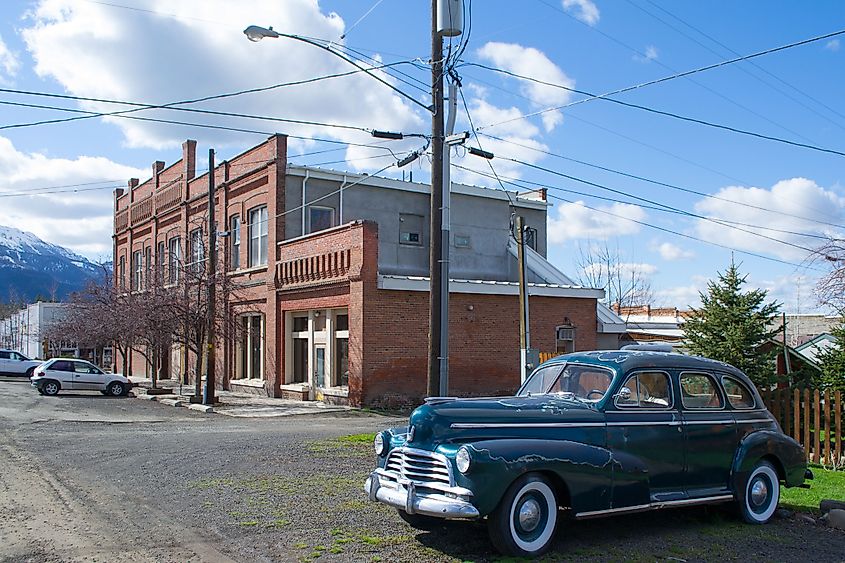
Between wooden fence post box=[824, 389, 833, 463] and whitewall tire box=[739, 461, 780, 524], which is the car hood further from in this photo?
wooden fence post box=[824, 389, 833, 463]

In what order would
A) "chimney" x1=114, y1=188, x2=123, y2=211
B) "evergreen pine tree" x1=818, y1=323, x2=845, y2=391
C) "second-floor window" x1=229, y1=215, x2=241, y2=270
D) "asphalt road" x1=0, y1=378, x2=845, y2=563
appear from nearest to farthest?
"asphalt road" x1=0, y1=378, x2=845, y2=563
"evergreen pine tree" x1=818, y1=323, x2=845, y2=391
"second-floor window" x1=229, y1=215, x2=241, y2=270
"chimney" x1=114, y1=188, x2=123, y2=211

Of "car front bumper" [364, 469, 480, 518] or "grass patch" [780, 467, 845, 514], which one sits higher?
"car front bumper" [364, 469, 480, 518]

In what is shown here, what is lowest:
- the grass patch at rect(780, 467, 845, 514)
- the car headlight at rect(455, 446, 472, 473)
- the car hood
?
the grass patch at rect(780, 467, 845, 514)

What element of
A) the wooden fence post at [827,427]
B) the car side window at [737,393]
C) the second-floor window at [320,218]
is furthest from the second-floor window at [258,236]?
the car side window at [737,393]

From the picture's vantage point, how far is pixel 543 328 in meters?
28.8

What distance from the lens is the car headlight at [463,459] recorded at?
725cm

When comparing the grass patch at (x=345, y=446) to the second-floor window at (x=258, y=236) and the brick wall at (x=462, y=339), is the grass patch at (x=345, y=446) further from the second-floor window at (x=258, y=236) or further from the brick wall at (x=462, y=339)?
the second-floor window at (x=258, y=236)

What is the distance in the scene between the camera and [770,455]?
30.9 ft

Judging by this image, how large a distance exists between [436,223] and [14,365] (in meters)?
42.7

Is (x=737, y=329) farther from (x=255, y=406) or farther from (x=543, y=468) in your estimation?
(x=255, y=406)

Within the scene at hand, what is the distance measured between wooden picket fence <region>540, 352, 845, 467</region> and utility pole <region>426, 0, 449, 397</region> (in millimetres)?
5793

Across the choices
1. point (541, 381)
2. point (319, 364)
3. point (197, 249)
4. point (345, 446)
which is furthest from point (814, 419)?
point (197, 249)

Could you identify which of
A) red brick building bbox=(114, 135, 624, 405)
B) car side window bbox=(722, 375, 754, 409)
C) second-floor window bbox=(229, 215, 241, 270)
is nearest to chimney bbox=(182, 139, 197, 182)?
red brick building bbox=(114, 135, 624, 405)

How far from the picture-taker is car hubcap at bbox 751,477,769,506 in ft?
30.4
